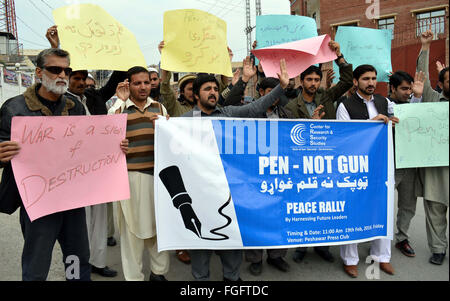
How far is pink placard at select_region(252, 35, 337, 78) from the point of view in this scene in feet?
10.8

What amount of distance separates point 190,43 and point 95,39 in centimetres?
87

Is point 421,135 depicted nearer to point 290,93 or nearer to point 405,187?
point 405,187

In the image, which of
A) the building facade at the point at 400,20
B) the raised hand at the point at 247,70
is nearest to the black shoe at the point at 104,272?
the raised hand at the point at 247,70

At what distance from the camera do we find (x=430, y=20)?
20078 millimetres

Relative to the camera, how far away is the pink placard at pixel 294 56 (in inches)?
130

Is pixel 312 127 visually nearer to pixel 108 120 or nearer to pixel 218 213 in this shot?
pixel 218 213

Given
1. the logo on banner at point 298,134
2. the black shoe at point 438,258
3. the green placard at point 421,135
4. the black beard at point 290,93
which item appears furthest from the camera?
the black beard at point 290,93

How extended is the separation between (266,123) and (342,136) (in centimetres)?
79

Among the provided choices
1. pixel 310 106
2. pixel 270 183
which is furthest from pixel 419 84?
pixel 270 183

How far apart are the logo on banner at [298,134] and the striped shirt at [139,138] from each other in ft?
4.19

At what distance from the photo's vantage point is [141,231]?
9.44ft

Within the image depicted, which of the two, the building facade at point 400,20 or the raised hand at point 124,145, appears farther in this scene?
the building facade at point 400,20

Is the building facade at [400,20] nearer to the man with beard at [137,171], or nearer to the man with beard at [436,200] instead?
the man with beard at [436,200]
